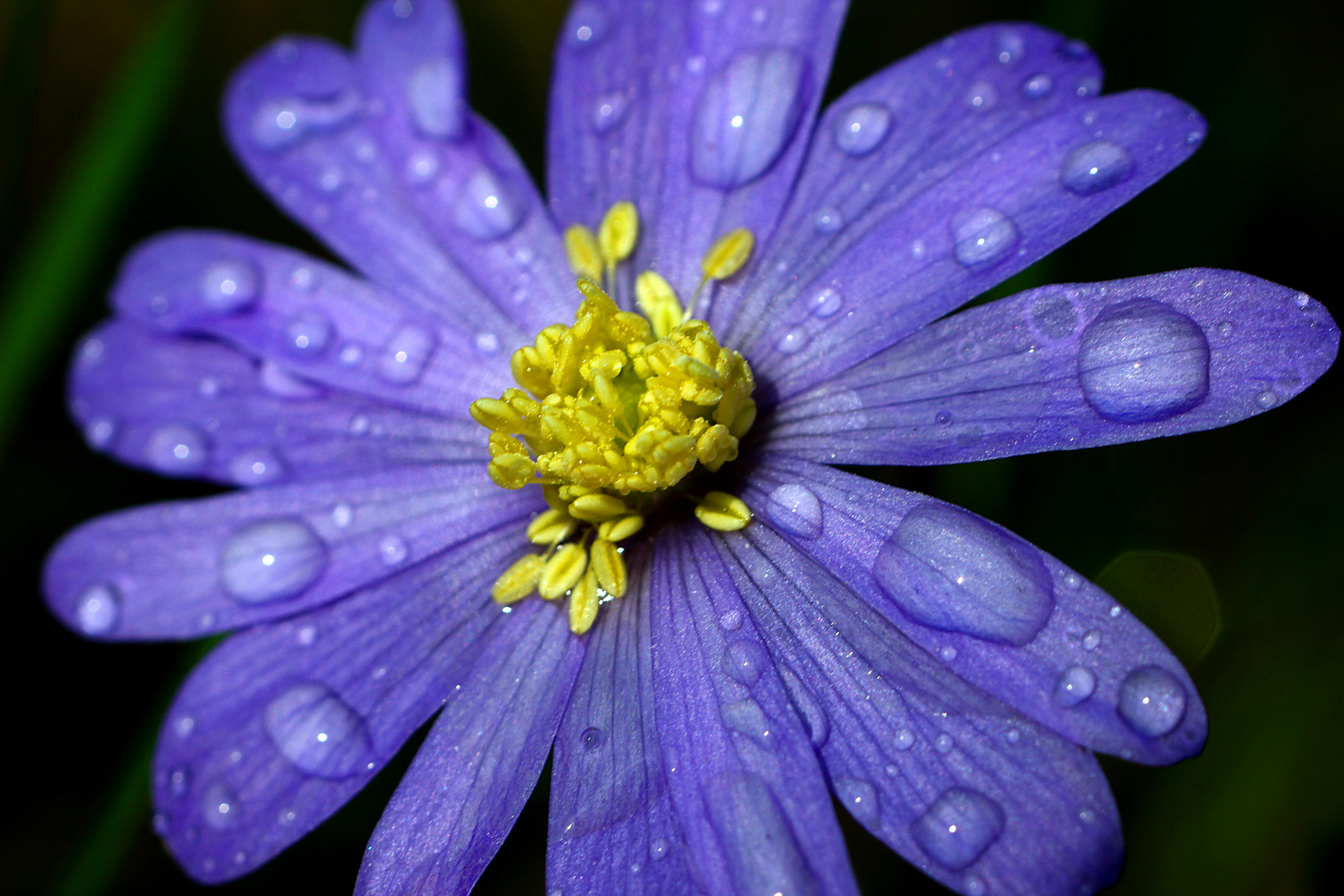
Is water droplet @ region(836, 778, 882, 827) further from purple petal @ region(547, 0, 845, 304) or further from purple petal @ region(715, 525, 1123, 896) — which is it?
purple petal @ region(547, 0, 845, 304)

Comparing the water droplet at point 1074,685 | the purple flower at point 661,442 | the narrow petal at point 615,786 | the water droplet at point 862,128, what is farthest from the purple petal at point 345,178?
the water droplet at point 1074,685

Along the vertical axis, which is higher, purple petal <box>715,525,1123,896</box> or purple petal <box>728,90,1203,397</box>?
purple petal <box>728,90,1203,397</box>

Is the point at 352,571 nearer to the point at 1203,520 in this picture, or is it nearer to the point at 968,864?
the point at 968,864

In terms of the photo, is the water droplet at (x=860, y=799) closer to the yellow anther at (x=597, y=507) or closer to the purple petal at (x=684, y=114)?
the yellow anther at (x=597, y=507)

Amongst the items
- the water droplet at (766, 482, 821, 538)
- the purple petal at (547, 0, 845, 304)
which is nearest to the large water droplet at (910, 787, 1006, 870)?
the water droplet at (766, 482, 821, 538)

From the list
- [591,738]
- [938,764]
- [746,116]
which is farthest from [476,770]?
[746,116]

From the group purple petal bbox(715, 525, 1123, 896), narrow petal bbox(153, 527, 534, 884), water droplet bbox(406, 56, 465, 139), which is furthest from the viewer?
water droplet bbox(406, 56, 465, 139)

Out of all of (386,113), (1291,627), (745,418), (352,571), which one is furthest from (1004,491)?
(386,113)

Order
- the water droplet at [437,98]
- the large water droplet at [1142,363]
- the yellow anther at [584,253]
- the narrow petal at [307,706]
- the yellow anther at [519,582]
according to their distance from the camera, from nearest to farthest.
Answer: the large water droplet at [1142,363]
the narrow petal at [307,706]
the yellow anther at [519,582]
the yellow anther at [584,253]
the water droplet at [437,98]
